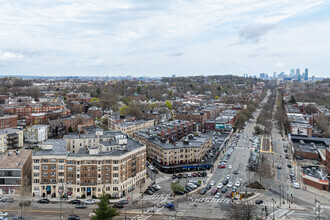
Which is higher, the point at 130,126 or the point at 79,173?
the point at 130,126

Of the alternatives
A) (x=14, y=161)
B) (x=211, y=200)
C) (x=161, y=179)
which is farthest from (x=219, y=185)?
(x=14, y=161)

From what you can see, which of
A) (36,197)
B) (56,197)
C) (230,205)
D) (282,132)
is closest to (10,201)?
(36,197)

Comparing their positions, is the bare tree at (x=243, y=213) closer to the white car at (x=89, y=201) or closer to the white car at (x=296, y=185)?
the white car at (x=296, y=185)

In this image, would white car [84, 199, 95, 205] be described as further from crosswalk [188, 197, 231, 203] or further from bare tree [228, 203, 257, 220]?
bare tree [228, 203, 257, 220]

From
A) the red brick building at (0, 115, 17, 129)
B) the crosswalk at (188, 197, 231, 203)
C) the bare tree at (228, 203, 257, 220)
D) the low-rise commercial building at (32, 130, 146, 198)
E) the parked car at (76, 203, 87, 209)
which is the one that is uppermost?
the red brick building at (0, 115, 17, 129)

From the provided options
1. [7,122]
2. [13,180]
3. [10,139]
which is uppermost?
[7,122]

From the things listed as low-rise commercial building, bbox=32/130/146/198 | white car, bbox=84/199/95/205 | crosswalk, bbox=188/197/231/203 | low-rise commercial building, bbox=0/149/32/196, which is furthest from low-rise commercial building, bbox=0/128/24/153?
crosswalk, bbox=188/197/231/203

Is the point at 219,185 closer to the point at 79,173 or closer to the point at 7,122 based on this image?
the point at 79,173

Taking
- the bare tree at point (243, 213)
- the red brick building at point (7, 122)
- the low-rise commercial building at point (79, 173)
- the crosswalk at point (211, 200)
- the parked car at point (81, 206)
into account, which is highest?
the red brick building at point (7, 122)

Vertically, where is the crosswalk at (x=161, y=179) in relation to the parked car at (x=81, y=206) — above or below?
below

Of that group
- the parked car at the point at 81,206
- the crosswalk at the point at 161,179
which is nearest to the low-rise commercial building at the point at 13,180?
the parked car at the point at 81,206

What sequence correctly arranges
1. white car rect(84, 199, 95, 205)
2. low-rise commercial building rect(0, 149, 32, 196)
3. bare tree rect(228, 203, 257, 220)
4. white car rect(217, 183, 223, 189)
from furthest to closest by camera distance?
white car rect(217, 183, 223, 189) < low-rise commercial building rect(0, 149, 32, 196) < white car rect(84, 199, 95, 205) < bare tree rect(228, 203, 257, 220)
